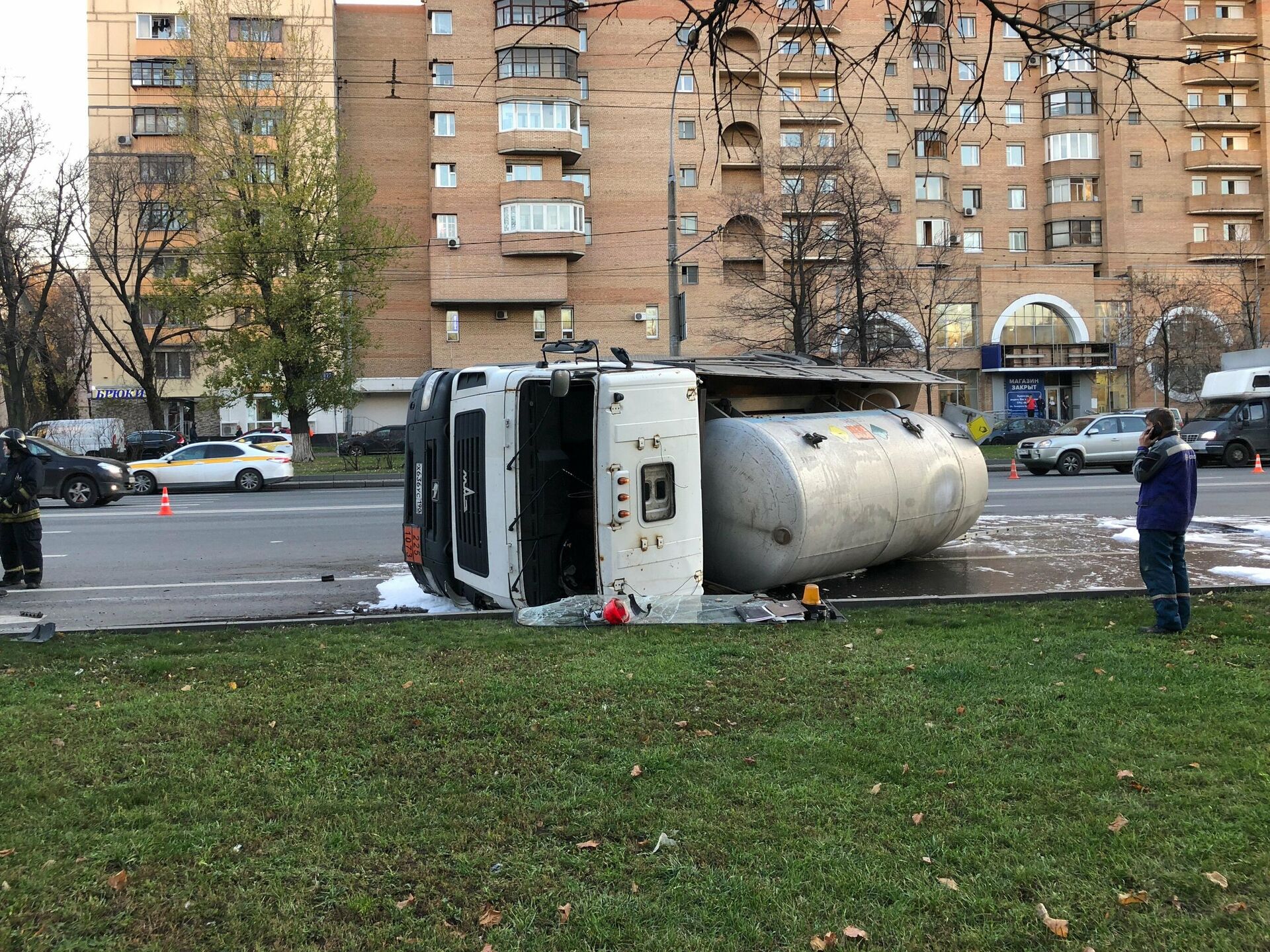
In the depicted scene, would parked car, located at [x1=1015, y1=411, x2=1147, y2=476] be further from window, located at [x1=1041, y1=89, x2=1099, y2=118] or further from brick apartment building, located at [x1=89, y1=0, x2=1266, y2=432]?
window, located at [x1=1041, y1=89, x2=1099, y2=118]

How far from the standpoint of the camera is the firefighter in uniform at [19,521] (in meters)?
10.7

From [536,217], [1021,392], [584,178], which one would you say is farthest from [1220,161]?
[536,217]

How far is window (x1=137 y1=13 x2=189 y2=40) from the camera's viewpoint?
52500 millimetres

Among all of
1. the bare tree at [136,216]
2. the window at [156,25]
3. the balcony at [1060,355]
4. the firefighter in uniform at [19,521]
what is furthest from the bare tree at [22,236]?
the balcony at [1060,355]

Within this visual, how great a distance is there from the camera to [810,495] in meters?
8.80

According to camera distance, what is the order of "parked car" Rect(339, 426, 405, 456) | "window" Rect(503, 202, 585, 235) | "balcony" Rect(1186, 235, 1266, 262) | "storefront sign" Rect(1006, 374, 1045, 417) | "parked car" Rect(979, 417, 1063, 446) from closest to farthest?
"parked car" Rect(979, 417, 1063, 446)
"parked car" Rect(339, 426, 405, 456)
"window" Rect(503, 202, 585, 235)
"storefront sign" Rect(1006, 374, 1045, 417)
"balcony" Rect(1186, 235, 1266, 262)

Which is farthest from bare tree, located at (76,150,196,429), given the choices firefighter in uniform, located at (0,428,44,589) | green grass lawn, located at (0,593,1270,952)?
green grass lawn, located at (0,593,1270,952)

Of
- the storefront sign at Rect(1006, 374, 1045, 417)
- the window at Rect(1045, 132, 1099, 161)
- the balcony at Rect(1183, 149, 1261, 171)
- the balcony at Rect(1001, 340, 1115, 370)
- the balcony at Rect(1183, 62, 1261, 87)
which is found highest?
the balcony at Rect(1183, 62, 1261, 87)

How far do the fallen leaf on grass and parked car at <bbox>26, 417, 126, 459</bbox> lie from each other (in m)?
41.8

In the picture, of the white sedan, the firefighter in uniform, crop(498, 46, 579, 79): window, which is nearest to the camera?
the firefighter in uniform

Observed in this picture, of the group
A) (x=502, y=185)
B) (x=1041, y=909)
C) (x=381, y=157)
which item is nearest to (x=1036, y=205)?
(x=502, y=185)

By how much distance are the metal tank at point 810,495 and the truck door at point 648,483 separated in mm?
743

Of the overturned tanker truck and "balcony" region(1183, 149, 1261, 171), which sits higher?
"balcony" region(1183, 149, 1261, 171)

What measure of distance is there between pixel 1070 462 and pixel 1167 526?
21502 mm
